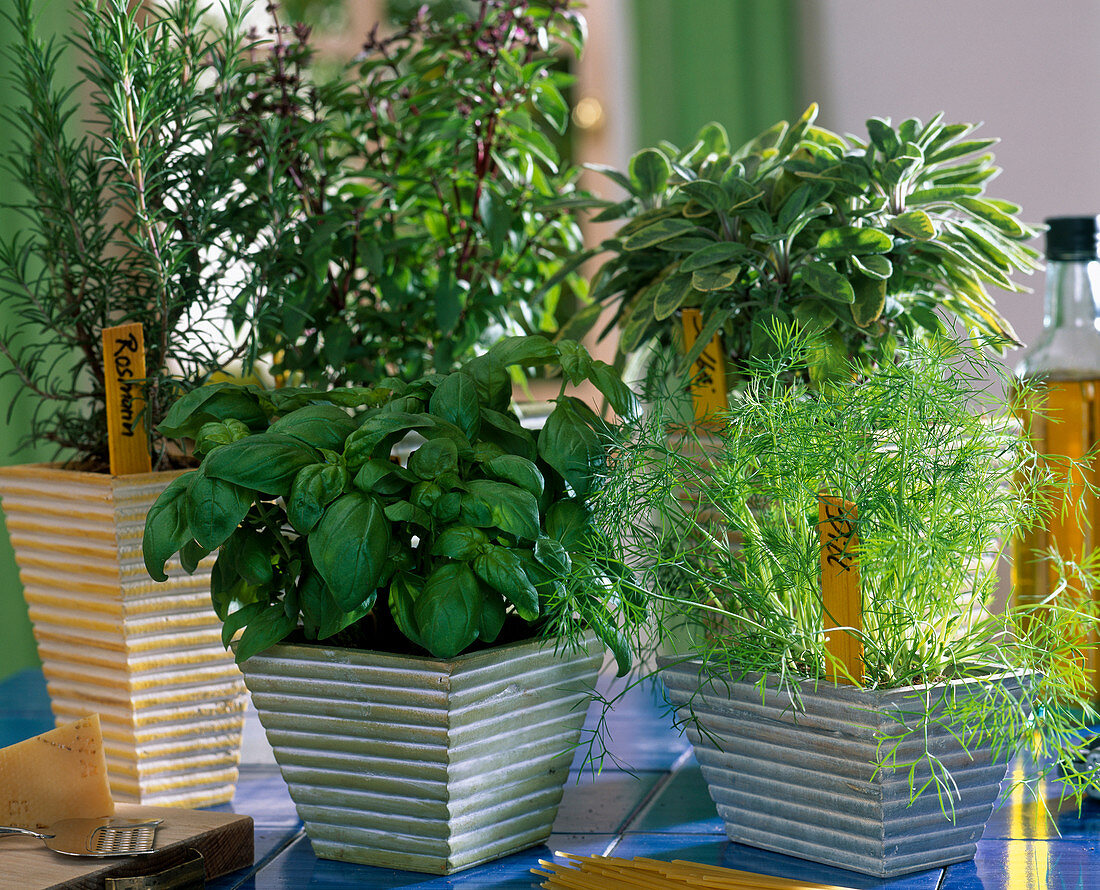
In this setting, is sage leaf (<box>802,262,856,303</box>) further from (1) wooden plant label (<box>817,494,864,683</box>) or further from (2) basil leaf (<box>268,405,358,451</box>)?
(2) basil leaf (<box>268,405,358,451</box>)

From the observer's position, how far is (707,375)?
87 cm

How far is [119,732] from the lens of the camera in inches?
32.9

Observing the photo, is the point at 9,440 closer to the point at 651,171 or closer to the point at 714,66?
the point at 651,171

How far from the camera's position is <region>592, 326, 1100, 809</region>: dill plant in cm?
64

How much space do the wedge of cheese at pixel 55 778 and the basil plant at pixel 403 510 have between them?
0.37ft

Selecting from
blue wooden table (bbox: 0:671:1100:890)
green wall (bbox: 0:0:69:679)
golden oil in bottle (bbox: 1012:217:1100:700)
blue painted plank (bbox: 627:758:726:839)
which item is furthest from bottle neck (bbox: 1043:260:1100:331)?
green wall (bbox: 0:0:69:679)

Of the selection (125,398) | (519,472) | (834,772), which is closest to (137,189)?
(125,398)

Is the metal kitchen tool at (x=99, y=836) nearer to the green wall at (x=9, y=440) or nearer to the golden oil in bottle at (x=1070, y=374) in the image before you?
the golden oil in bottle at (x=1070, y=374)

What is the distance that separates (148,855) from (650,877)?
0.94 feet

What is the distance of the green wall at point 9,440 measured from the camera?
1432 mm

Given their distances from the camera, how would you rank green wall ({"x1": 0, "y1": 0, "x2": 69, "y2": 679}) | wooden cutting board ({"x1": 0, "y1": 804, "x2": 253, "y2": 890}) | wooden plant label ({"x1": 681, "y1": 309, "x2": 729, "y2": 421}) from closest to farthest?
1. wooden cutting board ({"x1": 0, "y1": 804, "x2": 253, "y2": 890})
2. wooden plant label ({"x1": 681, "y1": 309, "x2": 729, "y2": 421})
3. green wall ({"x1": 0, "y1": 0, "x2": 69, "y2": 679})

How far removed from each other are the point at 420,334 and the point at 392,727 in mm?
536

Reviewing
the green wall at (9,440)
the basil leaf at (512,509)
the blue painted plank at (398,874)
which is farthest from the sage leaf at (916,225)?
the green wall at (9,440)

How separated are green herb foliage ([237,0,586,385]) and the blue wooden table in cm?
41
